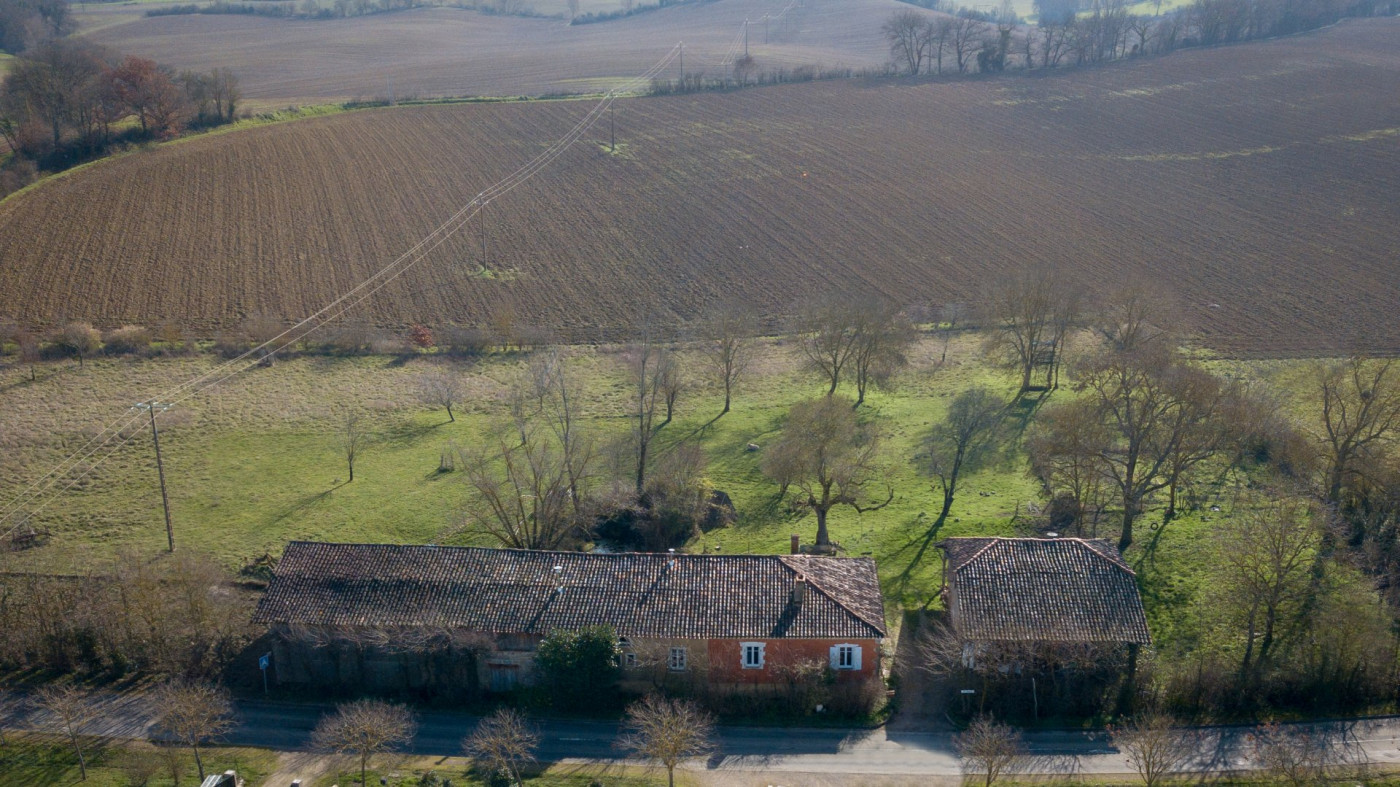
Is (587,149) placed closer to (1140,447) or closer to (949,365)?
(949,365)

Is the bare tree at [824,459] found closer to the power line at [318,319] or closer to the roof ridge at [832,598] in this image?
the roof ridge at [832,598]

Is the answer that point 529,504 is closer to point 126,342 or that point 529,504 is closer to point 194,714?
point 194,714

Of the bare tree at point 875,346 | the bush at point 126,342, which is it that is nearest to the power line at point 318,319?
the bush at point 126,342

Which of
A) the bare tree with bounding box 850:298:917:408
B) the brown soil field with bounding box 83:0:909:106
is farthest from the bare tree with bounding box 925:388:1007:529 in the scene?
the brown soil field with bounding box 83:0:909:106

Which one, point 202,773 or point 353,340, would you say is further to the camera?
point 353,340

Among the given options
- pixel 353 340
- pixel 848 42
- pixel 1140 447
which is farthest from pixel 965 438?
pixel 848 42
